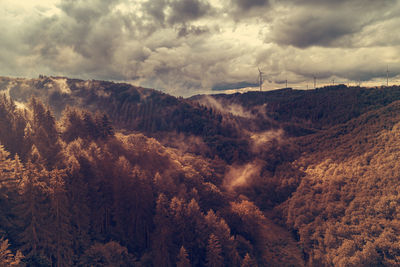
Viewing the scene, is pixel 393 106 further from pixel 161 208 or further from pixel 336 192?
pixel 161 208

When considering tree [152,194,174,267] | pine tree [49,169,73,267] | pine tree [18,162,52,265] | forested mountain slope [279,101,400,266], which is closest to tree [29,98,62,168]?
Result: pine tree [18,162,52,265]

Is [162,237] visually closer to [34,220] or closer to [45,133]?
[34,220]

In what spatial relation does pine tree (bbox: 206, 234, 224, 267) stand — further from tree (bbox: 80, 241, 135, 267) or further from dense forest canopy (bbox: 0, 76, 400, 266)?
tree (bbox: 80, 241, 135, 267)

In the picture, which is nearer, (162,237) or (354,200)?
(162,237)

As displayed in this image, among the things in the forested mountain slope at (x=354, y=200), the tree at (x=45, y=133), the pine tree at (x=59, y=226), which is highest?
the tree at (x=45, y=133)

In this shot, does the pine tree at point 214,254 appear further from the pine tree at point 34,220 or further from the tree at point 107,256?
the pine tree at point 34,220

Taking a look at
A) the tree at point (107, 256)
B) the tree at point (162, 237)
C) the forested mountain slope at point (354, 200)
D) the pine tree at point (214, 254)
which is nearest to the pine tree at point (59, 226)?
the tree at point (107, 256)

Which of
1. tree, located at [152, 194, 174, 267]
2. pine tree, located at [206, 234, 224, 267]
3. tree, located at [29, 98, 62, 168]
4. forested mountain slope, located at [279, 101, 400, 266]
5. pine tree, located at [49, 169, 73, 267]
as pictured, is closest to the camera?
pine tree, located at [49, 169, 73, 267]

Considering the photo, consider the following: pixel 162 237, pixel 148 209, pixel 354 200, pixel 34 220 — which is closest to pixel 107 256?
pixel 162 237

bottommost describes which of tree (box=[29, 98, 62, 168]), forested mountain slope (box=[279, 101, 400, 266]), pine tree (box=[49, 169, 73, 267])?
forested mountain slope (box=[279, 101, 400, 266])
